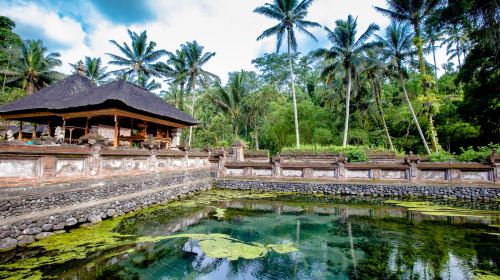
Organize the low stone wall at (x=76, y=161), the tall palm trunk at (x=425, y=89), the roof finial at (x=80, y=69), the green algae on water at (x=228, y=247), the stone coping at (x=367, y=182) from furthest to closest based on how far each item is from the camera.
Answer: the tall palm trunk at (x=425, y=89), the roof finial at (x=80, y=69), the stone coping at (x=367, y=182), the low stone wall at (x=76, y=161), the green algae on water at (x=228, y=247)

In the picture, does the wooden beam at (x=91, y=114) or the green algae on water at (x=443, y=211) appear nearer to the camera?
the green algae on water at (x=443, y=211)

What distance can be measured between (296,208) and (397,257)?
16.7 feet

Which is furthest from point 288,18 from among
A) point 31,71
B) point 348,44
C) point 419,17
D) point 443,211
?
point 31,71

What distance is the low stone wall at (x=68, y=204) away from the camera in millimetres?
5676

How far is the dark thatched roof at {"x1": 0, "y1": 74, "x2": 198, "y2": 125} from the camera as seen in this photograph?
41.7 feet

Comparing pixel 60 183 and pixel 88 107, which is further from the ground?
pixel 88 107

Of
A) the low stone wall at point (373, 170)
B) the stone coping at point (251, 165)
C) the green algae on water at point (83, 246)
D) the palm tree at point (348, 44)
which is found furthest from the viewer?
the palm tree at point (348, 44)

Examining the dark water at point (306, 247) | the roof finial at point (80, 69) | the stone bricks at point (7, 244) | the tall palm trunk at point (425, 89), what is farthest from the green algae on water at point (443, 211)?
the roof finial at point (80, 69)

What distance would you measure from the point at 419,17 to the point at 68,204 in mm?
24335

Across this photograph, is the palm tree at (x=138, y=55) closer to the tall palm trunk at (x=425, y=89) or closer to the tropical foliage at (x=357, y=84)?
the tropical foliage at (x=357, y=84)

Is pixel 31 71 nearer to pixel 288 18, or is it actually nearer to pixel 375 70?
→ pixel 288 18

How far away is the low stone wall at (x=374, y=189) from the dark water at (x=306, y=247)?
1.63 meters

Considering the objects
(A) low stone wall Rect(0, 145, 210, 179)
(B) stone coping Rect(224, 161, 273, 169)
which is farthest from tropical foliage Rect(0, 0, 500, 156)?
(A) low stone wall Rect(0, 145, 210, 179)

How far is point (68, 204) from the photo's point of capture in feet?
23.0
